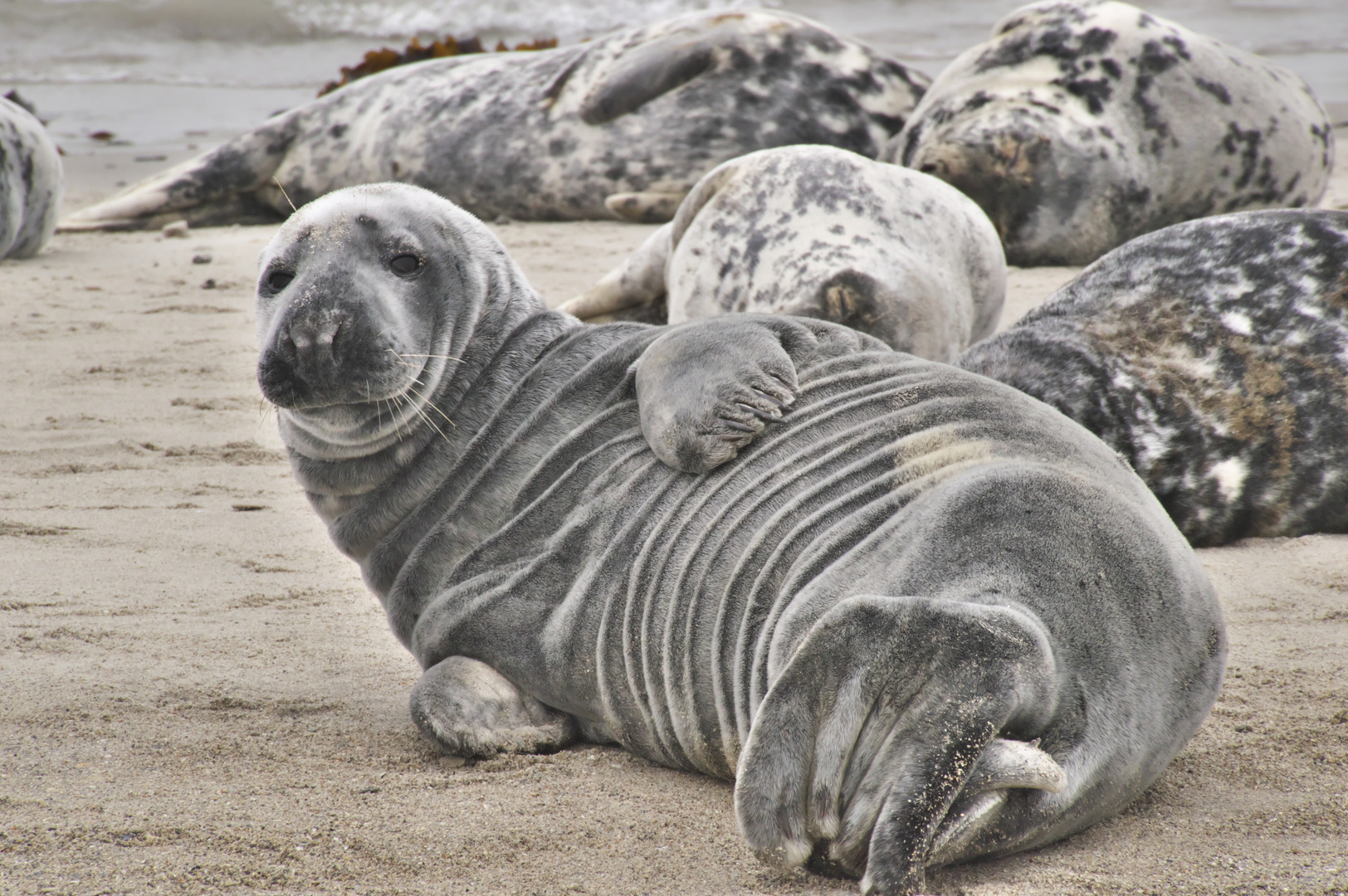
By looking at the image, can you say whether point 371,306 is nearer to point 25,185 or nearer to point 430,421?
point 430,421

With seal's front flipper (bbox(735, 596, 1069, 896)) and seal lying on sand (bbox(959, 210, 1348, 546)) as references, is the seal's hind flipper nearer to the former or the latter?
seal lying on sand (bbox(959, 210, 1348, 546))

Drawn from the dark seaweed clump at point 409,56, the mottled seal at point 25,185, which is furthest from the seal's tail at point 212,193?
the dark seaweed clump at point 409,56

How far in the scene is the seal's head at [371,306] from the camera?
7.54 feet

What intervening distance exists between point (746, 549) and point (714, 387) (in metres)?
0.29

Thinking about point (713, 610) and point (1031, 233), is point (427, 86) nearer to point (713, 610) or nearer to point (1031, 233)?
point (1031, 233)

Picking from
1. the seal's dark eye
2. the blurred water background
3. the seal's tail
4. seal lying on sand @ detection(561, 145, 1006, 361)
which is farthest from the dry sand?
the blurred water background

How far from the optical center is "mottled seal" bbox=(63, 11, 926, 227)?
721 centimetres

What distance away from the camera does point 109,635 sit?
9.02 ft

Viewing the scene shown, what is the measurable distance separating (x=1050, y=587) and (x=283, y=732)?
4.47 ft

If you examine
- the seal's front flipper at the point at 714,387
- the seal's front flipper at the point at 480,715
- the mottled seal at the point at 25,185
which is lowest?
the mottled seal at the point at 25,185

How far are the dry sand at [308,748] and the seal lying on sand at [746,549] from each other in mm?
114

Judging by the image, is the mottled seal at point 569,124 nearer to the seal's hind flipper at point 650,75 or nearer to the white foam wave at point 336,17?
the seal's hind flipper at point 650,75

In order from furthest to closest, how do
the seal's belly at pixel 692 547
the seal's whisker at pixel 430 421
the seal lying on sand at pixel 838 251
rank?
the seal lying on sand at pixel 838 251, the seal's whisker at pixel 430 421, the seal's belly at pixel 692 547

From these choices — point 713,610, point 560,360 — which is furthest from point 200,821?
point 560,360
